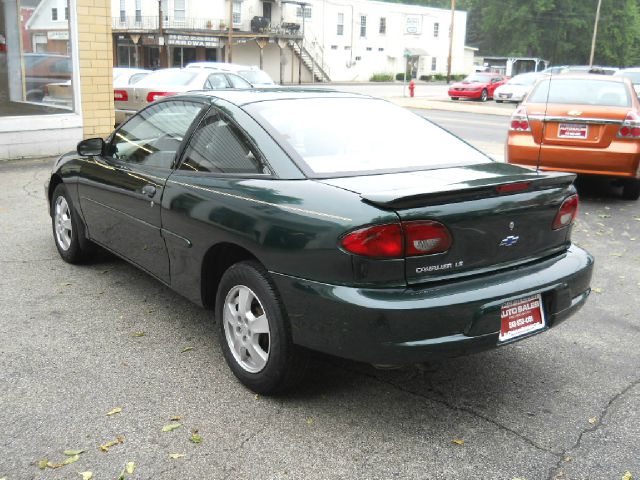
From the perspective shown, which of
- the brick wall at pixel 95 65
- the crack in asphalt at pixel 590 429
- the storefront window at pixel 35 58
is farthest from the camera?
the storefront window at pixel 35 58

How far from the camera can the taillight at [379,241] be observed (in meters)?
3.02

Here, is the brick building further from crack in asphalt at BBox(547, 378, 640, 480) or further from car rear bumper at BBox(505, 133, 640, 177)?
crack in asphalt at BBox(547, 378, 640, 480)

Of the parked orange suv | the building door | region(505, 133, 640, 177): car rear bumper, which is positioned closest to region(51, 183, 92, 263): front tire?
the parked orange suv

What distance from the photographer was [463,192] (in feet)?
10.6

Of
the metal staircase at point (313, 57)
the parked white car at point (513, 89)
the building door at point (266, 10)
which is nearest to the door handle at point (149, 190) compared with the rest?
the parked white car at point (513, 89)

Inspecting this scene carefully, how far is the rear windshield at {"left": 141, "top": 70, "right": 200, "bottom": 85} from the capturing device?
46.3ft

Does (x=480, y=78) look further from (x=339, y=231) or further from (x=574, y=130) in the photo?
(x=339, y=231)

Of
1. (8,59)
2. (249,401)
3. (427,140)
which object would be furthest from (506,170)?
(8,59)

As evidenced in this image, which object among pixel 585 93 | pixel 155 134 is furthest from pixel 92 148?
pixel 585 93

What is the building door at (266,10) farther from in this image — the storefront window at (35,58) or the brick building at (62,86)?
the brick building at (62,86)

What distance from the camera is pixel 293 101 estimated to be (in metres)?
4.21

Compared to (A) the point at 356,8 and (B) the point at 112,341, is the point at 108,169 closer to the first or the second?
(B) the point at 112,341

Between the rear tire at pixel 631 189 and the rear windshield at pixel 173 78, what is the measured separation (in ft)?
28.4

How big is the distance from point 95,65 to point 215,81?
3.02 metres
